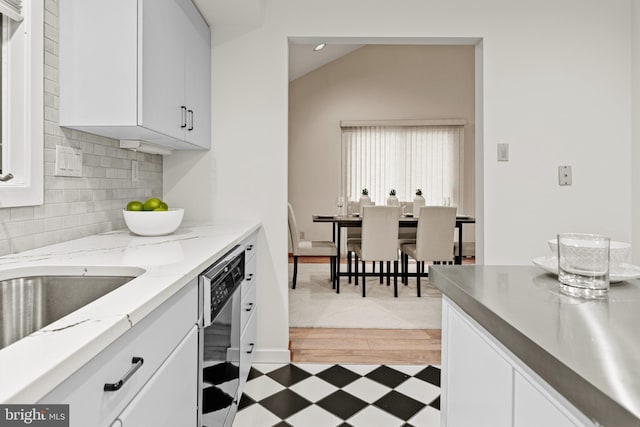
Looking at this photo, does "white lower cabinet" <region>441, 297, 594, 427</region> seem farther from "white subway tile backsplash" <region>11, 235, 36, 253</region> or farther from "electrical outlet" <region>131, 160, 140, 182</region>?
"electrical outlet" <region>131, 160, 140, 182</region>

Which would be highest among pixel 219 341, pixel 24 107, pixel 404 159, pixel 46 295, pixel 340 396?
pixel 404 159

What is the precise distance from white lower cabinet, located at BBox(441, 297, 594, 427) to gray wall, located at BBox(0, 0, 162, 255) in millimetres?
1397

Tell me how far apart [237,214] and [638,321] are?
213 cm

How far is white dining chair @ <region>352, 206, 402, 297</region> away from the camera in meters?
3.84

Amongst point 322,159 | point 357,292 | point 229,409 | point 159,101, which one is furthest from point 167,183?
point 322,159

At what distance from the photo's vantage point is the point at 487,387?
33.5 inches

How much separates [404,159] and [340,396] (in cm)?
497

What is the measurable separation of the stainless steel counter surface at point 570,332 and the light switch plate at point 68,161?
57.0 inches

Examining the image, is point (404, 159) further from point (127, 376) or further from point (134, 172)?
point (127, 376)

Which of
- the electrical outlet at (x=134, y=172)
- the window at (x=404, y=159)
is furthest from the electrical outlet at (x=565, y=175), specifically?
the window at (x=404, y=159)

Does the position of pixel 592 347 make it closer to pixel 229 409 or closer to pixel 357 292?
pixel 229 409

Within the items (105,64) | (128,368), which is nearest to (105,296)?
(128,368)

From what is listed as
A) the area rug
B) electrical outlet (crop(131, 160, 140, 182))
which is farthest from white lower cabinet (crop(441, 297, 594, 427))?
the area rug

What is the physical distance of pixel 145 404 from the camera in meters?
0.81
